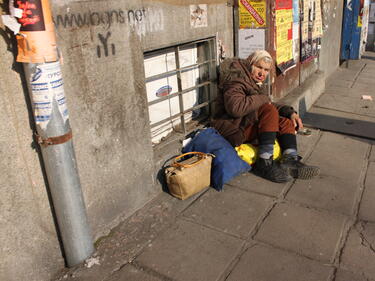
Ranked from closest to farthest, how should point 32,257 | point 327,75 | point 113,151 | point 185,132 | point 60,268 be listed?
point 32,257 < point 60,268 < point 113,151 < point 185,132 < point 327,75

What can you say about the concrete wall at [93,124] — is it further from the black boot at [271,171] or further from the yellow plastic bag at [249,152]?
the black boot at [271,171]

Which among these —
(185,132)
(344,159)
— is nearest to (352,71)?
(344,159)

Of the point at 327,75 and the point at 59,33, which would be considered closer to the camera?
the point at 59,33

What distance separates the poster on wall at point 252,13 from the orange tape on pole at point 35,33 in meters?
2.84

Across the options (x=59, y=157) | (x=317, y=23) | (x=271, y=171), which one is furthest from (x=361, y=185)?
(x=317, y=23)

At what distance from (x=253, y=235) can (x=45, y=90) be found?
1.83 metres

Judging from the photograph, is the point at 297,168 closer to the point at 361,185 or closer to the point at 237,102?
the point at 361,185

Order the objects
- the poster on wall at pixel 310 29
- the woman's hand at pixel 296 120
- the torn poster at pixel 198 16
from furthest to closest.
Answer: the poster on wall at pixel 310 29 → the woman's hand at pixel 296 120 → the torn poster at pixel 198 16

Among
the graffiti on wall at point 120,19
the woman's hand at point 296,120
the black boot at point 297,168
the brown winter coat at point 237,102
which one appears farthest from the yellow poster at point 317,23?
the graffiti on wall at point 120,19

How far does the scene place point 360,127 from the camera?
16.8ft

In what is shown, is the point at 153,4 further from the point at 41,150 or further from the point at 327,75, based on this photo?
the point at 327,75

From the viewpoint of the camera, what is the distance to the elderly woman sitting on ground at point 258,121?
371 cm

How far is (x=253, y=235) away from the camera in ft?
9.50

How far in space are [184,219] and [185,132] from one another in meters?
1.09
